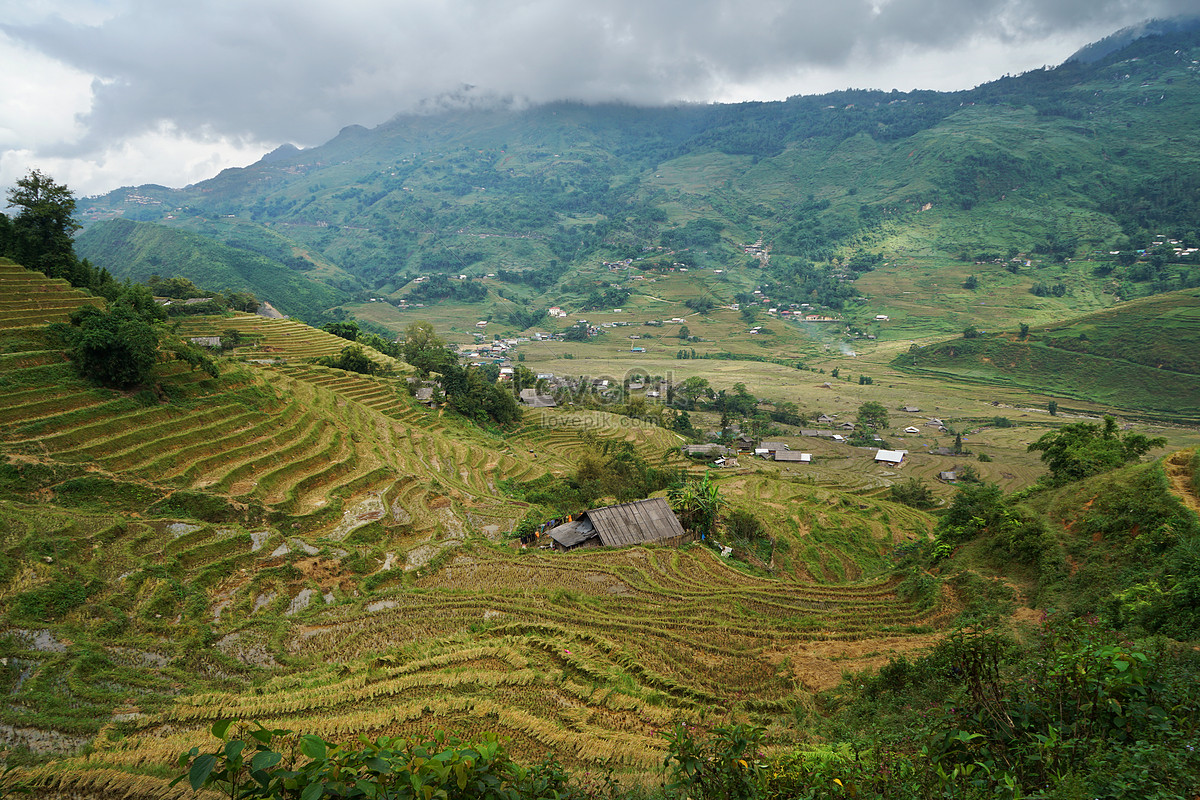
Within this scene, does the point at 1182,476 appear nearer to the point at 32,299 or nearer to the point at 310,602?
the point at 310,602

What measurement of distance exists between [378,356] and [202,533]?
34052 millimetres

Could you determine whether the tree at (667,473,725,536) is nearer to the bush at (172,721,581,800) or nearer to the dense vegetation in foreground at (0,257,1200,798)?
the dense vegetation in foreground at (0,257,1200,798)

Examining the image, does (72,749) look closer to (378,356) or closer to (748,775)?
(748,775)


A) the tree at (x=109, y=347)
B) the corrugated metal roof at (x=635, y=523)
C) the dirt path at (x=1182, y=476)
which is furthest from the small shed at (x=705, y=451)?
the tree at (x=109, y=347)

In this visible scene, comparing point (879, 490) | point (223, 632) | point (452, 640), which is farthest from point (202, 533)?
point (879, 490)

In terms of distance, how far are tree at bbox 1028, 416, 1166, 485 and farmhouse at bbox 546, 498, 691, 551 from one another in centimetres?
1386

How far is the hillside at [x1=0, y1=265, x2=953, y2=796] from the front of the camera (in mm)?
8305

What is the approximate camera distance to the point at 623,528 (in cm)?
2188

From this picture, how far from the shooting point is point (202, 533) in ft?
48.5

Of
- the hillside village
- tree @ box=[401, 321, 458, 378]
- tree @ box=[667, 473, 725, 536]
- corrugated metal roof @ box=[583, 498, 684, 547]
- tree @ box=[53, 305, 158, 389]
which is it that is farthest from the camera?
tree @ box=[401, 321, 458, 378]

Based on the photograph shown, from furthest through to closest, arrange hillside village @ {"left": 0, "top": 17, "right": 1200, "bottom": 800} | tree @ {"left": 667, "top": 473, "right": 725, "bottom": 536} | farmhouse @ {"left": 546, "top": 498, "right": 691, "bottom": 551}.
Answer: tree @ {"left": 667, "top": 473, "right": 725, "bottom": 536} → farmhouse @ {"left": 546, "top": 498, "right": 691, "bottom": 551} → hillside village @ {"left": 0, "top": 17, "right": 1200, "bottom": 800}

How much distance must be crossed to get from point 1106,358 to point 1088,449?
2817 inches

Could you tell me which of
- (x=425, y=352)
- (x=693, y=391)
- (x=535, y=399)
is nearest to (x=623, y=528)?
(x=535, y=399)

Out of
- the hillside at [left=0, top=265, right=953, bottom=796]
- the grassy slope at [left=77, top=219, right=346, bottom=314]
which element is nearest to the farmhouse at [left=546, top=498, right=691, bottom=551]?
the hillside at [left=0, top=265, right=953, bottom=796]
